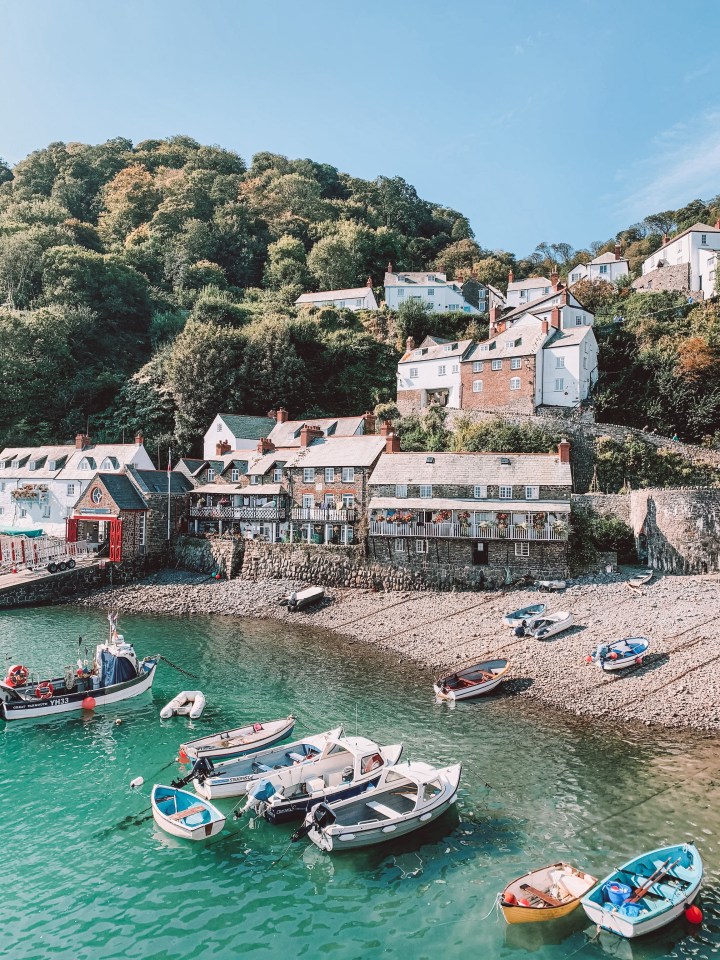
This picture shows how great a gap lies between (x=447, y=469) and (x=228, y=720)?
2247 centimetres

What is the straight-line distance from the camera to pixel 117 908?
14.3 metres

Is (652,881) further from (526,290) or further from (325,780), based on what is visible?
(526,290)

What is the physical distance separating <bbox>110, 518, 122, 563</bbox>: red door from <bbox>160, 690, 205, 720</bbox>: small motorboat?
23.2m

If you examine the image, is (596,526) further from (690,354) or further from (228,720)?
(228,720)

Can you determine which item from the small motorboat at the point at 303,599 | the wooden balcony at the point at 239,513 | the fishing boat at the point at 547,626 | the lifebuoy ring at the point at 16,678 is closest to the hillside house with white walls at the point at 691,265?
the fishing boat at the point at 547,626

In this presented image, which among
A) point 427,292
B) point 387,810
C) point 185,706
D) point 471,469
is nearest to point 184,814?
point 387,810

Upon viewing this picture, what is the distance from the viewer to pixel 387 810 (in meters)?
17.2

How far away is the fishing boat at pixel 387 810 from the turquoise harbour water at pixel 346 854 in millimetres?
432

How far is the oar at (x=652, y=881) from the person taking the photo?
44.5 ft

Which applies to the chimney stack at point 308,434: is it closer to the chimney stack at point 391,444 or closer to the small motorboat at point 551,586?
the chimney stack at point 391,444

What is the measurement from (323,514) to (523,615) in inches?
677

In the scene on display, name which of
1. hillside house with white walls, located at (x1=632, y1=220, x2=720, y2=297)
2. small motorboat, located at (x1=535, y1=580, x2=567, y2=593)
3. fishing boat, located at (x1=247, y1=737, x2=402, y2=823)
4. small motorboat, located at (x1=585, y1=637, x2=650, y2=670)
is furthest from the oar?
hillside house with white walls, located at (x1=632, y1=220, x2=720, y2=297)

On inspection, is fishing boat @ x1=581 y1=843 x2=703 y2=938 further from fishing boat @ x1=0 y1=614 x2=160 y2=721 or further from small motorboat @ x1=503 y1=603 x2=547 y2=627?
fishing boat @ x1=0 y1=614 x2=160 y2=721

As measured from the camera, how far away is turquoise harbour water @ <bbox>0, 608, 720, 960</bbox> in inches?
524
